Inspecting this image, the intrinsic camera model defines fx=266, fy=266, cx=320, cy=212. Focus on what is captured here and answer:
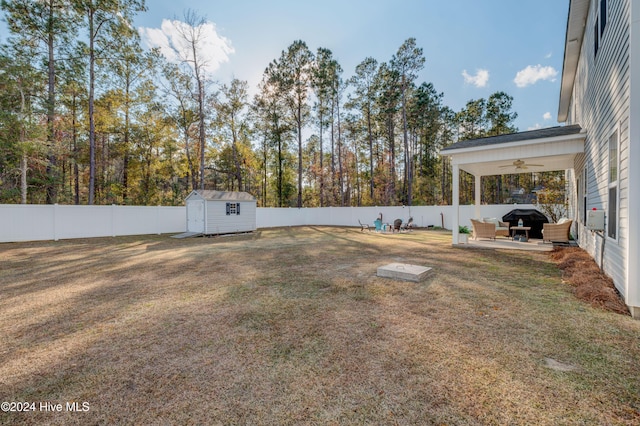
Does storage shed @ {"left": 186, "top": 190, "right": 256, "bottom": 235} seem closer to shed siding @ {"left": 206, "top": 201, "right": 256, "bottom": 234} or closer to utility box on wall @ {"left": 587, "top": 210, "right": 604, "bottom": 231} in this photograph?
shed siding @ {"left": 206, "top": 201, "right": 256, "bottom": 234}

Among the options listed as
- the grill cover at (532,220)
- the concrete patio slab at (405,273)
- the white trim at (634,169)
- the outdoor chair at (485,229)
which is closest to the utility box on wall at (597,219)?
the white trim at (634,169)

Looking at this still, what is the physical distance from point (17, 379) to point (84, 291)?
2662 mm

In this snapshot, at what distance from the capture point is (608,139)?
4.14m

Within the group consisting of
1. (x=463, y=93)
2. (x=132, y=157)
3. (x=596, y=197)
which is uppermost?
(x=463, y=93)

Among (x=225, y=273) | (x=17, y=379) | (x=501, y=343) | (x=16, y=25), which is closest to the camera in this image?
(x=17, y=379)

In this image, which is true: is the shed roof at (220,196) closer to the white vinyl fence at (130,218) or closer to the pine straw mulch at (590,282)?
the white vinyl fence at (130,218)

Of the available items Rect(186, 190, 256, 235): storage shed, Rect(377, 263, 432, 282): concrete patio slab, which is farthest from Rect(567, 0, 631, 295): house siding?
Rect(186, 190, 256, 235): storage shed

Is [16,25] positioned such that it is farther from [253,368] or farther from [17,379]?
[253,368]

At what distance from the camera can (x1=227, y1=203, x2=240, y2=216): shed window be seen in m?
13.4

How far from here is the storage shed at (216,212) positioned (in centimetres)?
1235

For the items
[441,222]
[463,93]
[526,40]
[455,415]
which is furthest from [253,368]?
[463,93]

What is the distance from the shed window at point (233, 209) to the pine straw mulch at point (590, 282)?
1241cm

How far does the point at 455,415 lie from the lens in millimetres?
1608

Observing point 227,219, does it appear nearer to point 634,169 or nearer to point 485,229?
point 485,229
